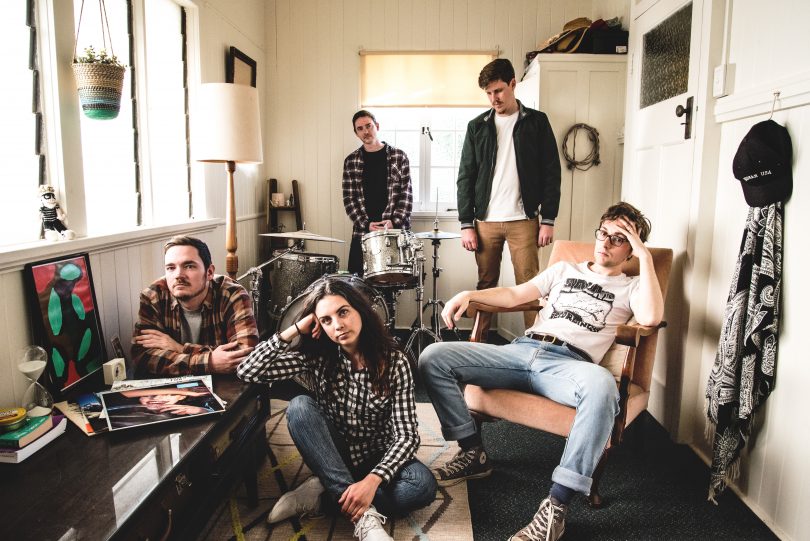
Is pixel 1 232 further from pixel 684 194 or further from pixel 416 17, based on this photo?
pixel 416 17

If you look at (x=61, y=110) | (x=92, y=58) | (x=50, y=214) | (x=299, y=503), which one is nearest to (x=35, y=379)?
(x=50, y=214)

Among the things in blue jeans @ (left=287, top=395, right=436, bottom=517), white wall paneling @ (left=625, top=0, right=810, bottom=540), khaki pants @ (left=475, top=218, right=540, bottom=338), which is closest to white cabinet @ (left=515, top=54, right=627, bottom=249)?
khaki pants @ (left=475, top=218, right=540, bottom=338)

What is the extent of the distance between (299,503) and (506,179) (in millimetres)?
2100

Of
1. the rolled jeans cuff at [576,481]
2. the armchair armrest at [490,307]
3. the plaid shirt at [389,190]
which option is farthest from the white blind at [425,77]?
the rolled jeans cuff at [576,481]

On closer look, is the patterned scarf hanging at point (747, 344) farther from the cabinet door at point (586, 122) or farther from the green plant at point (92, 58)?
the green plant at point (92, 58)

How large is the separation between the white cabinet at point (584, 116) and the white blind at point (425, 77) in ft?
2.12

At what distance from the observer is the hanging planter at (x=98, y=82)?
1.99m

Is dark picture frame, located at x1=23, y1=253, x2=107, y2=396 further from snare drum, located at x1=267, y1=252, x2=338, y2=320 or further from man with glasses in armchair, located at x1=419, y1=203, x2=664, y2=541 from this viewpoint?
snare drum, located at x1=267, y1=252, x2=338, y2=320

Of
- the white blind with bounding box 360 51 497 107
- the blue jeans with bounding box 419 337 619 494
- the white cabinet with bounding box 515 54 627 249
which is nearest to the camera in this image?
the blue jeans with bounding box 419 337 619 494

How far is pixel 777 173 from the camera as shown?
1719mm

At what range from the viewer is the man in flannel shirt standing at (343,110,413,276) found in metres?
3.93

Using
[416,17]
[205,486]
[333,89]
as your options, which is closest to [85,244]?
[205,486]

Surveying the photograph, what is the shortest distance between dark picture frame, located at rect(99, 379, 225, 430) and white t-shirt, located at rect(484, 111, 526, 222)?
2009mm

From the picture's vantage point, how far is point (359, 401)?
185 cm
